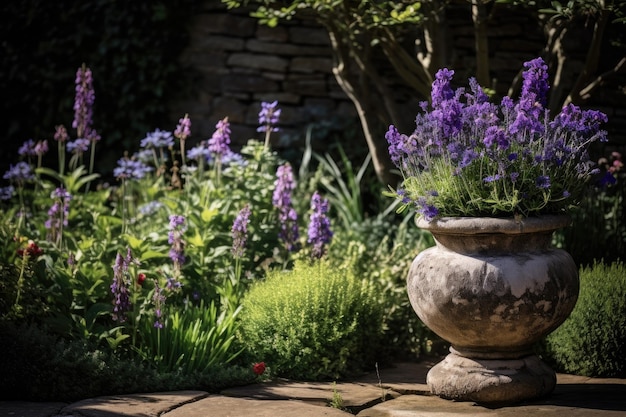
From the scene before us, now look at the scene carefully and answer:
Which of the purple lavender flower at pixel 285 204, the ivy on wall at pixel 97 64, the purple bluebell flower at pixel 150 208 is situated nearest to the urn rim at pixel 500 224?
the purple lavender flower at pixel 285 204

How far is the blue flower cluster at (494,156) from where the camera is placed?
338 centimetres

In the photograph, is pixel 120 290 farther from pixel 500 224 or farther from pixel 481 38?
pixel 481 38

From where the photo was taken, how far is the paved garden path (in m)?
3.37

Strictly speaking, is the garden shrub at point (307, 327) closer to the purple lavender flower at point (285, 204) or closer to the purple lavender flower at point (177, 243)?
the purple lavender flower at point (177, 243)

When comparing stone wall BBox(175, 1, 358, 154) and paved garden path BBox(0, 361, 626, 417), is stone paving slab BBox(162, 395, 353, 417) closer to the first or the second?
paved garden path BBox(0, 361, 626, 417)

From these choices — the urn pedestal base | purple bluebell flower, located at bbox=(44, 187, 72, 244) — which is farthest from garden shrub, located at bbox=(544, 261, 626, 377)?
purple bluebell flower, located at bbox=(44, 187, 72, 244)

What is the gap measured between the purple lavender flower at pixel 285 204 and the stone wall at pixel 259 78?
259 centimetres

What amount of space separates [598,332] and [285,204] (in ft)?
5.84

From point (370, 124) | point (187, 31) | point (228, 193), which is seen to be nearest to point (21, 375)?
point (228, 193)

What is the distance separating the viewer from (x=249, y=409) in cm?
352

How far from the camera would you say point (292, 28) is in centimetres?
750

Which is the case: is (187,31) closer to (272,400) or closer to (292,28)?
(292,28)

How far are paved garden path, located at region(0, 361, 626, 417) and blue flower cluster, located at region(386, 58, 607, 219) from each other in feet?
2.59

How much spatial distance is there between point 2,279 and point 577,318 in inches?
110
